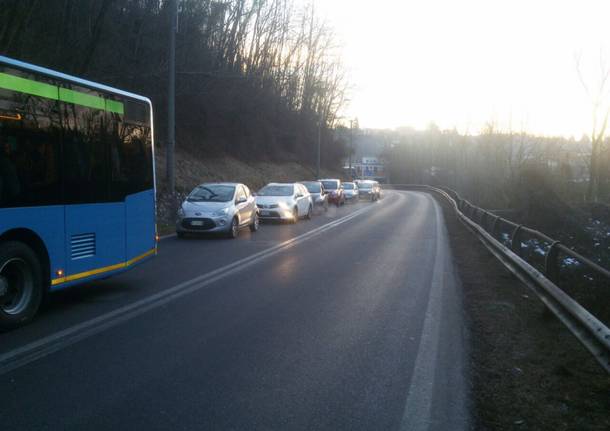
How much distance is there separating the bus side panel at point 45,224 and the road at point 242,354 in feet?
2.55

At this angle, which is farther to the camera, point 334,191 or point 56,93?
point 334,191

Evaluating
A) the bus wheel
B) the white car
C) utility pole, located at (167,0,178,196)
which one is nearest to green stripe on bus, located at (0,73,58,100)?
the bus wheel

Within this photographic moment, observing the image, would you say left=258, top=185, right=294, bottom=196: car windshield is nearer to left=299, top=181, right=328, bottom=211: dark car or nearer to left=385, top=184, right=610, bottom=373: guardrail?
left=299, top=181, right=328, bottom=211: dark car

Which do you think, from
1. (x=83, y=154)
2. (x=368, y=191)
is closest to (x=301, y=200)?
(x=83, y=154)

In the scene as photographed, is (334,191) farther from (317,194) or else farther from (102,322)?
(102,322)

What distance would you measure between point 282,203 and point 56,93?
55.2ft

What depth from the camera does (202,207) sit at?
711 inches

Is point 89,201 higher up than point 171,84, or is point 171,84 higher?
point 171,84

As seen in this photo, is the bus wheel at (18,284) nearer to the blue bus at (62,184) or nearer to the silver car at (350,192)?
the blue bus at (62,184)

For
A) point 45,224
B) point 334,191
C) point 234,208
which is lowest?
point 334,191

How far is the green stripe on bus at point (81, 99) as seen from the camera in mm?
8062

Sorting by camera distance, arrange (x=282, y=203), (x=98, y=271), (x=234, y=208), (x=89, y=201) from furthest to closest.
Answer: (x=282, y=203), (x=234, y=208), (x=98, y=271), (x=89, y=201)

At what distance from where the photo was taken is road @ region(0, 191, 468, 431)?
4.73 metres

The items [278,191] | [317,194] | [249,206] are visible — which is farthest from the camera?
[317,194]
